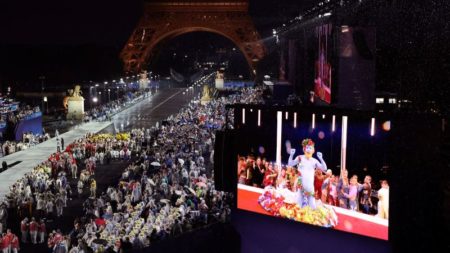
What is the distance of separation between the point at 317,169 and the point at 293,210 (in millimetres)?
1034

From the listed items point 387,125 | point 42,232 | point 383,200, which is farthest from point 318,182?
point 42,232

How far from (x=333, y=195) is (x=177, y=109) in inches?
1365

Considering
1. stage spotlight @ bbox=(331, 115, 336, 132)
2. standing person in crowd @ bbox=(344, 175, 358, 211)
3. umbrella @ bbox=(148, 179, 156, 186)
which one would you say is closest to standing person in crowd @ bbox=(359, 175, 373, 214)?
standing person in crowd @ bbox=(344, 175, 358, 211)

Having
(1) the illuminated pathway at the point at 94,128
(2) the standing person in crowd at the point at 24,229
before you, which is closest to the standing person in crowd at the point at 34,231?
(2) the standing person in crowd at the point at 24,229

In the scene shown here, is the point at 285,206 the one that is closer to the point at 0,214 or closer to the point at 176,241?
the point at 176,241

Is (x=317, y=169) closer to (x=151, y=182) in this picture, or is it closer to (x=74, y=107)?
(x=151, y=182)

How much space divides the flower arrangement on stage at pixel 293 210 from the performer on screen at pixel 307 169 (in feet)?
0.44

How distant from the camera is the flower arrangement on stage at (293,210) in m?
10.6

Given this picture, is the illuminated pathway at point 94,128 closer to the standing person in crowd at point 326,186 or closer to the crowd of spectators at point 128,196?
the crowd of spectators at point 128,196

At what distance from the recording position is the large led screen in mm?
9648

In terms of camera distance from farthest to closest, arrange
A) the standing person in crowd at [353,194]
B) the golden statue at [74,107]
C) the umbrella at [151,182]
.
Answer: the golden statue at [74,107]
the umbrella at [151,182]
the standing person in crowd at [353,194]

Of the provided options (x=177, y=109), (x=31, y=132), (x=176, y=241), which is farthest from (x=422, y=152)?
(x=177, y=109)

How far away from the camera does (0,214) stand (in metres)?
15.3

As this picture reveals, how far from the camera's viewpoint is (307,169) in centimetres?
1089
